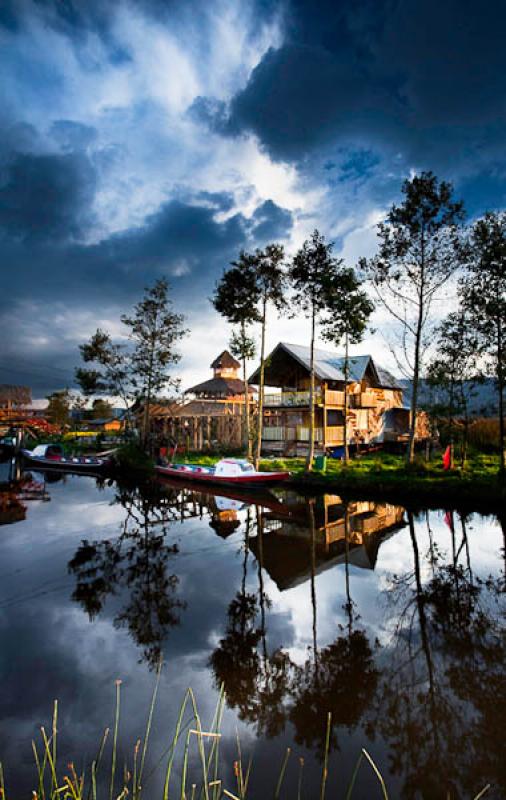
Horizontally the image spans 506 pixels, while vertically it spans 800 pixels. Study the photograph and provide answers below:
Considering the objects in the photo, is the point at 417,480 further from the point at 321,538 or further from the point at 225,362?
the point at 225,362

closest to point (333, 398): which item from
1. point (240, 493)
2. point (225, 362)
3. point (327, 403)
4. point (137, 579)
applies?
point (327, 403)

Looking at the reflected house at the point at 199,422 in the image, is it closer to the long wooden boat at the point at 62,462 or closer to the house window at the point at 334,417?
the long wooden boat at the point at 62,462

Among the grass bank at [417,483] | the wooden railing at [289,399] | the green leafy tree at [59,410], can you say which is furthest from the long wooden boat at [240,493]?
the green leafy tree at [59,410]

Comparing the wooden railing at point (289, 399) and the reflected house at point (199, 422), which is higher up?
the wooden railing at point (289, 399)

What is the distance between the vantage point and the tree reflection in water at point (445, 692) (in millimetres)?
4344

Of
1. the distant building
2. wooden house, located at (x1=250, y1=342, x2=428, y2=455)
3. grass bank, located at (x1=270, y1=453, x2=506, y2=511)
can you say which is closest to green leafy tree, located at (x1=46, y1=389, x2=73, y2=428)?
the distant building

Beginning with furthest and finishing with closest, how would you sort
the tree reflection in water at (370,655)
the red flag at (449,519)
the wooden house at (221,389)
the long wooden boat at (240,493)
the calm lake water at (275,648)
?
1. the wooden house at (221,389)
2. the long wooden boat at (240,493)
3. the red flag at (449,519)
4. the tree reflection in water at (370,655)
5. the calm lake water at (275,648)

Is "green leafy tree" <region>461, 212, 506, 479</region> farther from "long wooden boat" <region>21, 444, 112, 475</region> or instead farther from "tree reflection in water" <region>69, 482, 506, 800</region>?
"long wooden boat" <region>21, 444, 112, 475</region>

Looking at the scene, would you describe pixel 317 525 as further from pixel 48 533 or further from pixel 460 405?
pixel 460 405

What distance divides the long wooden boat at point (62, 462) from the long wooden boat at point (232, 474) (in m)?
9.53

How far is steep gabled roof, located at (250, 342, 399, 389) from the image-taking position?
32719 mm

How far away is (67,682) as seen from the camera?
5996 millimetres

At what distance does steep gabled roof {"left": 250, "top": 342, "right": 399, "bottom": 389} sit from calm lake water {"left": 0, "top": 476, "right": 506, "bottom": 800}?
19914 millimetres

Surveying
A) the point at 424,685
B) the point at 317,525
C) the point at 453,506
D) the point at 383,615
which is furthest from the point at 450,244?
the point at 424,685
